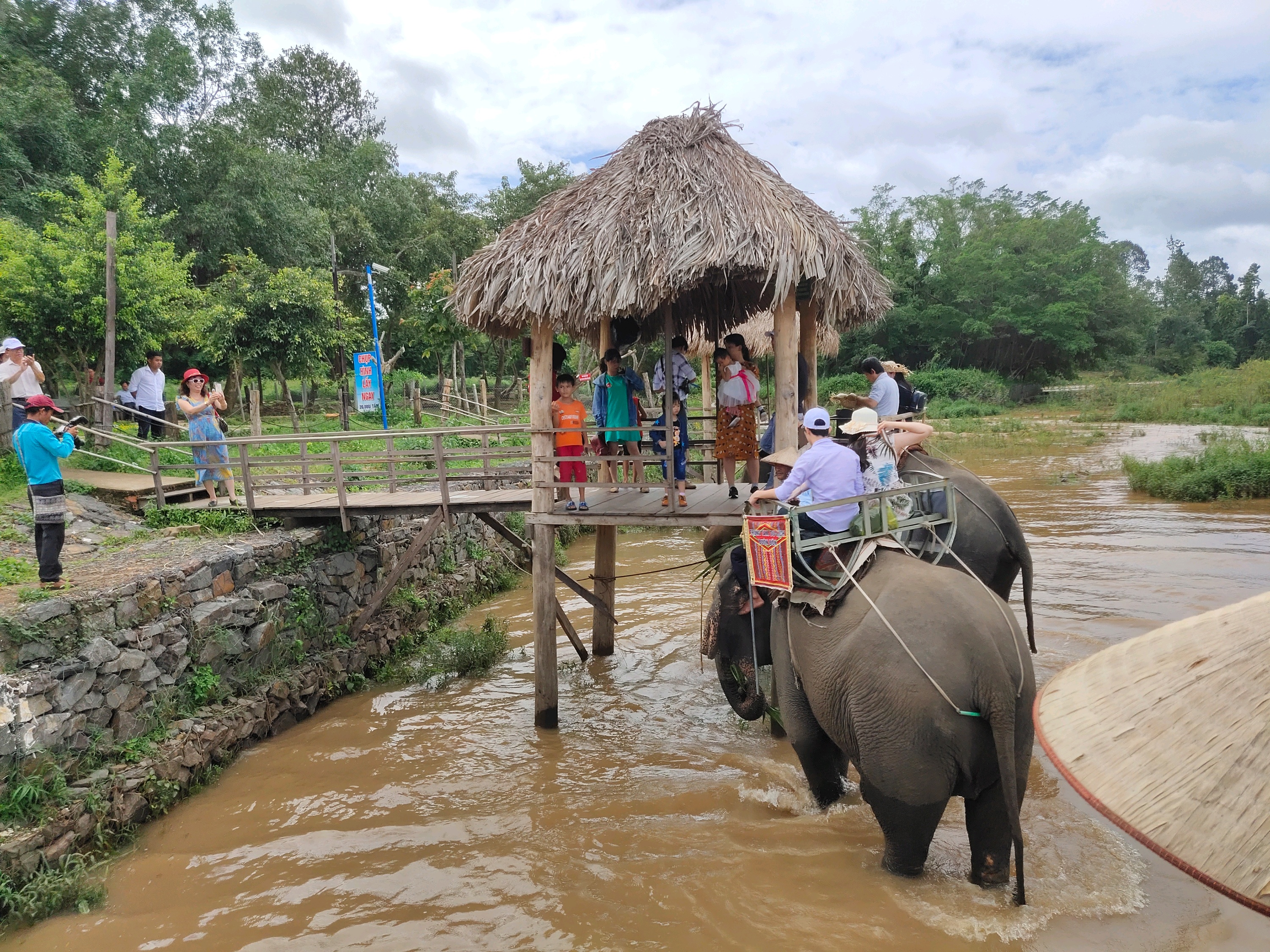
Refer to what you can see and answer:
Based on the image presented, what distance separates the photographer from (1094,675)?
60.0 inches

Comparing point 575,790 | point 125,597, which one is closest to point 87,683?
point 125,597

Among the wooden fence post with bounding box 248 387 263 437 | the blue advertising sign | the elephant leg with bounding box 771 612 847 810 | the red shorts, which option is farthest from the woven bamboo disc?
the blue advertising sign

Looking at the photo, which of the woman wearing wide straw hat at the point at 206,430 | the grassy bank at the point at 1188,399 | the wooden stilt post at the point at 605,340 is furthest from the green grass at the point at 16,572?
the grassy bank at the point at 1188,399

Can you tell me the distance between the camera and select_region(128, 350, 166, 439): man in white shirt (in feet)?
37.0

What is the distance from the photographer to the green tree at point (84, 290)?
10695 millimetres

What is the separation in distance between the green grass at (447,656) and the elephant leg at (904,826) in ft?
17.3

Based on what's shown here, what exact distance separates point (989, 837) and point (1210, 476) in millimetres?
13704

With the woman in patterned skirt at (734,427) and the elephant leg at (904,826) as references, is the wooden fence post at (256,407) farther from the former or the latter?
the elephant leg at (904,826)

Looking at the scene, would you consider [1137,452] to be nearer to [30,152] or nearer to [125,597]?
[125,597]

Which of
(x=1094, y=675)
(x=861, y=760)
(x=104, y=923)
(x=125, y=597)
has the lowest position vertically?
(x=104, y=923)

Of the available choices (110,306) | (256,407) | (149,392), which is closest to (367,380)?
(256,407)

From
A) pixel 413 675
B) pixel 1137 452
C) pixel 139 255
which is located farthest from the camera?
pixel 1137 452

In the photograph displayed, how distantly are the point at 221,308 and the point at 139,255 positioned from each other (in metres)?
2.26

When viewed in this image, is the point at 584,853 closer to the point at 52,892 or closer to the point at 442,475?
the point at 52,892
